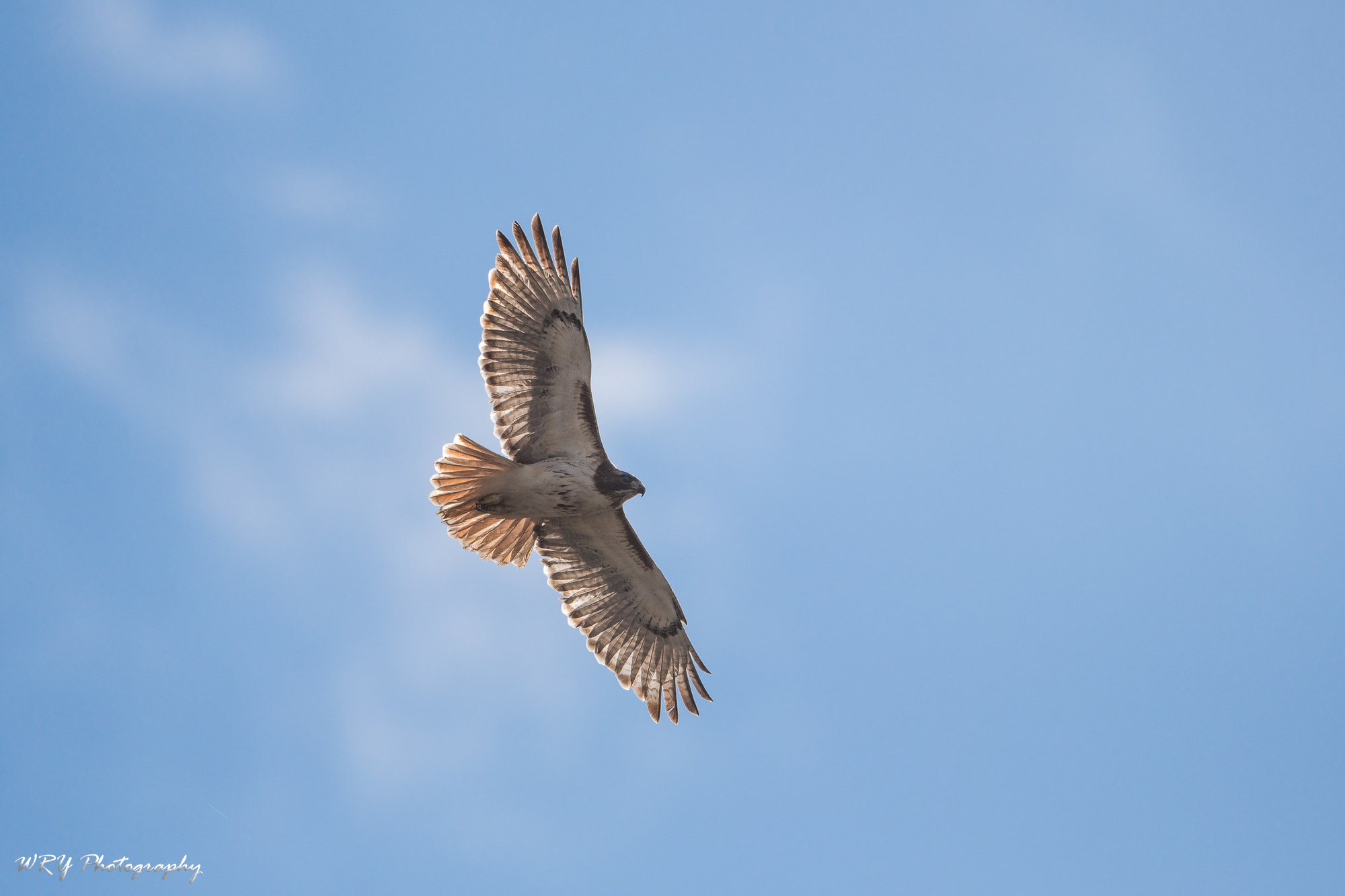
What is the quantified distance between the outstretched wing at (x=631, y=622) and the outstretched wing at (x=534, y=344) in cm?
184

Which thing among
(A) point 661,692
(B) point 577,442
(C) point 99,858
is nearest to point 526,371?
(B) point 577,442

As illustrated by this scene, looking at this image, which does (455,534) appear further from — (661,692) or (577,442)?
(661,692)

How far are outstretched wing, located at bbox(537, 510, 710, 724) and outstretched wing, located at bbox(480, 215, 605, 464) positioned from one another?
1.84 m

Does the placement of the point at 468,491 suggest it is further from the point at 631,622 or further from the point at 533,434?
the point at 631,622

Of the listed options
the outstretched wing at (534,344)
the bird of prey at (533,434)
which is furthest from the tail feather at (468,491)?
the outstretched wing at (534,344)

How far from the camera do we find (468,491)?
35.0 feet

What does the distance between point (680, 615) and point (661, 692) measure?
94 cm

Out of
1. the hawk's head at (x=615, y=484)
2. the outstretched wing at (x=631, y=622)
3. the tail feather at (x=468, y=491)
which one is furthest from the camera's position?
the outstretched wing at (x=631, y=622)

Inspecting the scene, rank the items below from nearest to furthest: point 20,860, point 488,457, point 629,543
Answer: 1. point 20,860
2. point 488,457
3. point 629,543

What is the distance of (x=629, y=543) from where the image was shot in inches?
457

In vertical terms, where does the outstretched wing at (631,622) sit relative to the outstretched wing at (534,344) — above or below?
below

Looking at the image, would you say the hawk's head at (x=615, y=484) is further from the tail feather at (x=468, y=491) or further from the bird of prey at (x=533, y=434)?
the tail feather at (x=468, y=491)

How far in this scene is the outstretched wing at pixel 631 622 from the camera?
39.3 feet

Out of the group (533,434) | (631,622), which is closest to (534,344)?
(533,434)
